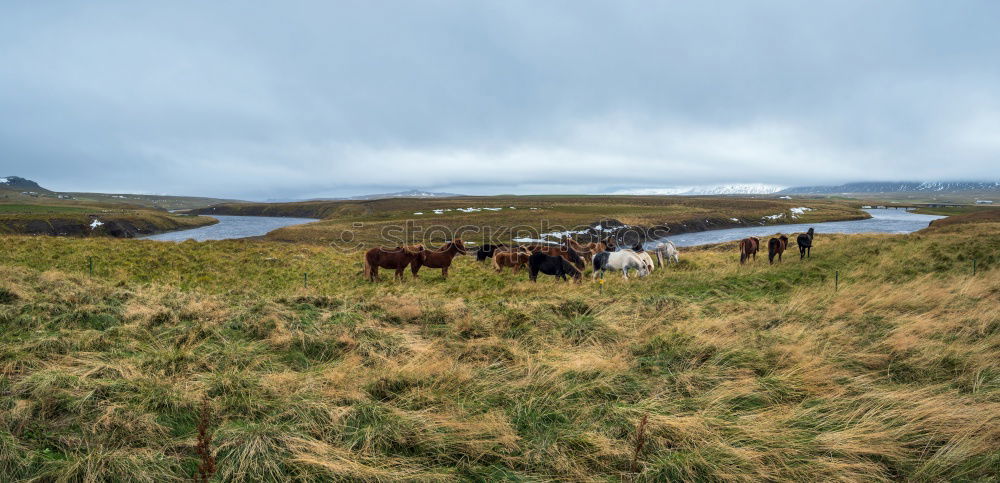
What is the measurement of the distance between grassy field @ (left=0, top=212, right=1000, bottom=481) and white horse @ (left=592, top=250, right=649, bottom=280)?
215 inches

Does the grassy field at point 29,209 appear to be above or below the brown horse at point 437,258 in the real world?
above

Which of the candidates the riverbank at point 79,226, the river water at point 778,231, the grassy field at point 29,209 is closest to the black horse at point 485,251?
the river water at point 778,231

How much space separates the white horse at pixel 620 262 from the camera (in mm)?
14752

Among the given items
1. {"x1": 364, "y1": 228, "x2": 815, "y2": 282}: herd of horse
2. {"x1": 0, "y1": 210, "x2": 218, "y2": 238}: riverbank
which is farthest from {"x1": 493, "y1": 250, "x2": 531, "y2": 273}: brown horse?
{"x1": 0, "y1": 210, "x2": 218, "y2": 238}: riverbank

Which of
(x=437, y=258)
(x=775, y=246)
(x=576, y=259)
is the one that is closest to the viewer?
(x=576, y=259)

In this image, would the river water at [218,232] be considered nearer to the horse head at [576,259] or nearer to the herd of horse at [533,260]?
the herd of horse at [533,260]

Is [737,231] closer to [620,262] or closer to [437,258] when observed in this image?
[620,262]

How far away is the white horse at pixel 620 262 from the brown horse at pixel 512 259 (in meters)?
2.88

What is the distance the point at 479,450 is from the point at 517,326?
3860mm

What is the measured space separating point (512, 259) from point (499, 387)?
12.2 meters

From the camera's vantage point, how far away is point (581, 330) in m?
7.17

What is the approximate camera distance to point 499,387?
482 cm

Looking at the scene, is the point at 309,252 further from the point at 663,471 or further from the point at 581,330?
the point at 663,471

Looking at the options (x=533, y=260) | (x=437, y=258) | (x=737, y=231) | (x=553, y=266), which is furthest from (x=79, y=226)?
(x=737, y=231)
